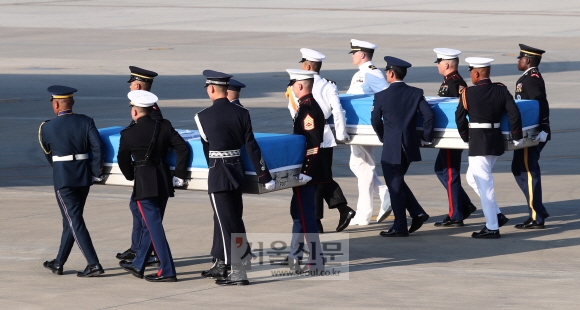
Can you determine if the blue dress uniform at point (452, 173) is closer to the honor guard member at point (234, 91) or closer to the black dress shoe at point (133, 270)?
the honor guard member at point (234, 91)

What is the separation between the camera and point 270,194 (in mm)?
13359

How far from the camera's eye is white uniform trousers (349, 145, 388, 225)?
1163 centimetres

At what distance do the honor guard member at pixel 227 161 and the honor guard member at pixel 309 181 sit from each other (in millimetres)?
648

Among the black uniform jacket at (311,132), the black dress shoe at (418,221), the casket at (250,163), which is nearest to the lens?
the casket at (250,163)

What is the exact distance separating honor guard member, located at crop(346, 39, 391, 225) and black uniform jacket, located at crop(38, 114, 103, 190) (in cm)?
353

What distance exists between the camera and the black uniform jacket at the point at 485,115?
34.1ft

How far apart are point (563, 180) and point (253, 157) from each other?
662 cm

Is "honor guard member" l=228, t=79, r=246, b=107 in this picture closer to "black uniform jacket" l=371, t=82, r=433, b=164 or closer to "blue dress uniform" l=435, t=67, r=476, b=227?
"black uniform jacket" l=371, t=82, r=433, b=164

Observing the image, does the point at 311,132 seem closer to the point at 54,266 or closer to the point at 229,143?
the point at 229,143

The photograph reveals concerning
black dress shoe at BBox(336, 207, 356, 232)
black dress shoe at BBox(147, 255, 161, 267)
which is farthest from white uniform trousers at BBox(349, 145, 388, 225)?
black dress shoe at BBox(147, 255, 161, 267)

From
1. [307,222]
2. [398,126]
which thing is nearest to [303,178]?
[307,222]

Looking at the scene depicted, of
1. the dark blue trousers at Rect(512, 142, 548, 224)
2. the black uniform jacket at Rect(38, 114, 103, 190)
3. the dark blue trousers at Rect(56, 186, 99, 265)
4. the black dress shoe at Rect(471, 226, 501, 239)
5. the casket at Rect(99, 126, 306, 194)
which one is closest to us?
the casket at Rect(99, 126, 306, 194)

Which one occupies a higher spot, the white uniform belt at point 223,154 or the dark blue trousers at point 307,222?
the white uniform belt at point 223,154

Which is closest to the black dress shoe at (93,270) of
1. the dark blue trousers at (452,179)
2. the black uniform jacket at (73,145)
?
the black uniform jacket at (73,145)
